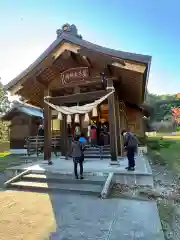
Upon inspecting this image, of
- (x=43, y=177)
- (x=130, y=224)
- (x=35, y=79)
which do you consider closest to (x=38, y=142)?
(x=35, y=79)

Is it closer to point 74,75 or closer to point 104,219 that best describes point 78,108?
point 74,75

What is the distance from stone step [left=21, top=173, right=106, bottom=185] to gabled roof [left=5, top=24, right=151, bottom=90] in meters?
4.90

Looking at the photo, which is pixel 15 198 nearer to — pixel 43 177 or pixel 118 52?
pixel 43 177

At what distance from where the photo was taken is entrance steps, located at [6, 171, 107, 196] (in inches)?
260

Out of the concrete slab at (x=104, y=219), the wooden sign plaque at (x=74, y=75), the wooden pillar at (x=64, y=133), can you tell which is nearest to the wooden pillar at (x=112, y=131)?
the wooden sign plaque at (x=74, y=75)

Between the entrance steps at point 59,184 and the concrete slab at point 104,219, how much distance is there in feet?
1.94

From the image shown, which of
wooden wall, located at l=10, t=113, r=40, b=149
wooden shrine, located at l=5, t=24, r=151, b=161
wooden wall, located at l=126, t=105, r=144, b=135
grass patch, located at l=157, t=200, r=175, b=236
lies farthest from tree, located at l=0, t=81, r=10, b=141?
grass patch, located at l=157, t=200, r=175, b=236

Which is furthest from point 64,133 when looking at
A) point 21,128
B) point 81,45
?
point 21,128

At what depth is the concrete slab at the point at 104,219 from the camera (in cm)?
384

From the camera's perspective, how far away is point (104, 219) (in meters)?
4.54

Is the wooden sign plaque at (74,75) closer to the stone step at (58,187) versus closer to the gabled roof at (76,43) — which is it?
the gabled roof at (76,43)

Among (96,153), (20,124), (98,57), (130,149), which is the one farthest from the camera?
(20,124)

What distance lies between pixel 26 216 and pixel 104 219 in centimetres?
189

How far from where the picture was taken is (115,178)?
23.8ft
